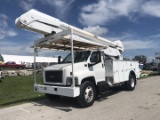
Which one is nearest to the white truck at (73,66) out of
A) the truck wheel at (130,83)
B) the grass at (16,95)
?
the truck wheel at (130,83)

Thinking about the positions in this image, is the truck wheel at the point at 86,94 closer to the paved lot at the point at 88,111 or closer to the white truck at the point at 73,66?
the white truck at the point at 73,66

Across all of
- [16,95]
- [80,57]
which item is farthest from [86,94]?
[16,95]

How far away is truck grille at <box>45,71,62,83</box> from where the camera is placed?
25.8 ft

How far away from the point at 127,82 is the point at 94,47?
3.22 meters

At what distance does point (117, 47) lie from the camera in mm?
12625

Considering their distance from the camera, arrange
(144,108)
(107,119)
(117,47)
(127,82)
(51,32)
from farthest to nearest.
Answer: (117,47), (127,82), (51,32), (144,108), (107,119)

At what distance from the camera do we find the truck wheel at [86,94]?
744 centimetres

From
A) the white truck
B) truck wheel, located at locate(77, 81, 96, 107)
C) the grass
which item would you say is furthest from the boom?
the grass

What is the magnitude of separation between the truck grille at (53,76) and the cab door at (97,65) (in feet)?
4.77

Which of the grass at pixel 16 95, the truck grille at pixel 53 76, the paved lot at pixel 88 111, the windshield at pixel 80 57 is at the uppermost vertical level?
the windshield at pixel 80 57

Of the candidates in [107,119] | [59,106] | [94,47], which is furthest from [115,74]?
[107,119]

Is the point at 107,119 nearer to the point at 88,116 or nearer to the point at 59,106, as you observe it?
the point at 88,116

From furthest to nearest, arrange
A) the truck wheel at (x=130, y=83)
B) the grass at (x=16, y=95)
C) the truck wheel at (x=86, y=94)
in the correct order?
the truck wheel at (x=130, y=83) → the grass at (x=16, y=95) → the truck wheel at (x=86, y=94)

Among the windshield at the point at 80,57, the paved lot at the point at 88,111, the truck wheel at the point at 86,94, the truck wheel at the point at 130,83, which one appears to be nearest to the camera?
the paved lot at the point at 88,111
